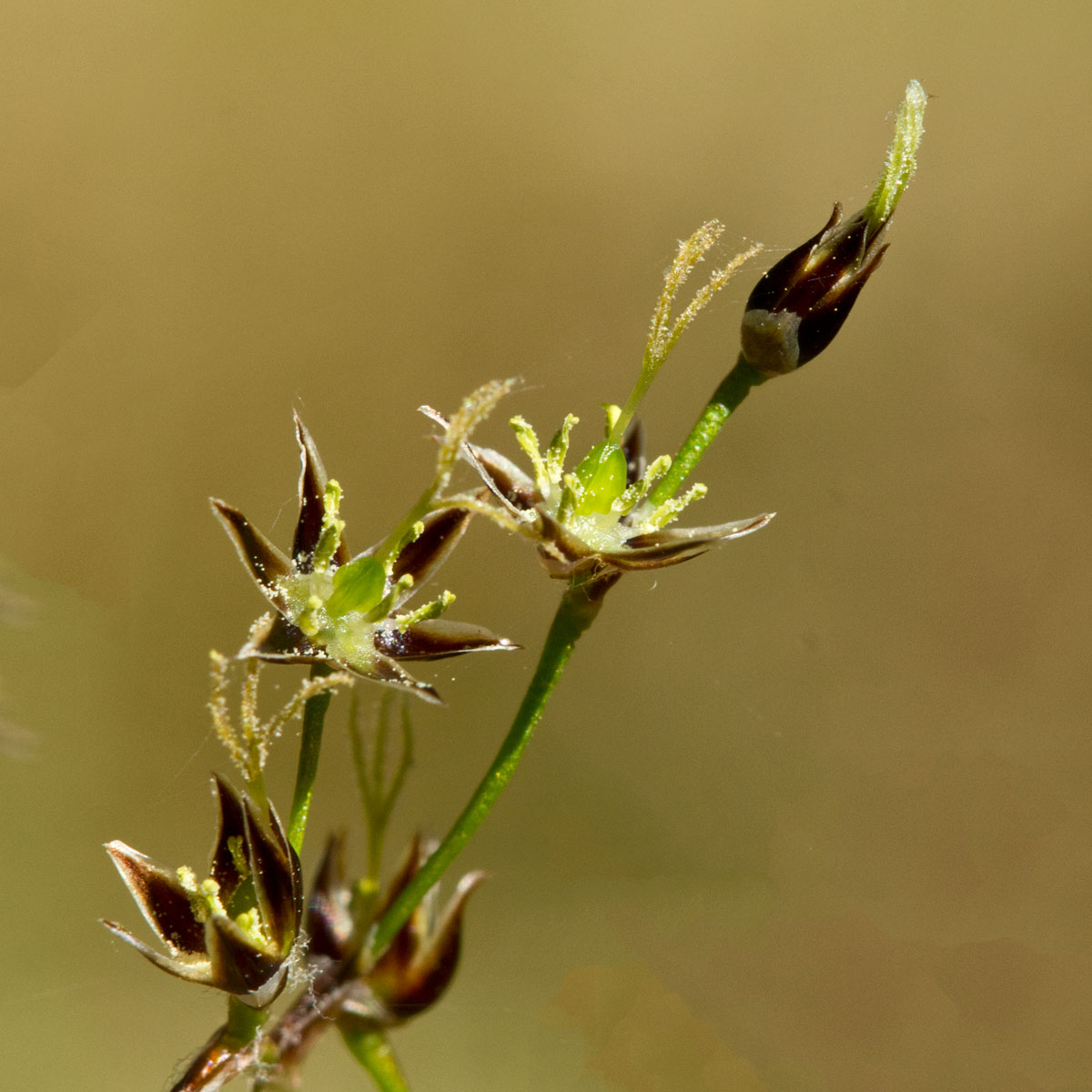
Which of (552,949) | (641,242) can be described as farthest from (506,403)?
(552,949)

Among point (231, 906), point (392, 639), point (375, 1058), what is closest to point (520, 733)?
point (392, 639)

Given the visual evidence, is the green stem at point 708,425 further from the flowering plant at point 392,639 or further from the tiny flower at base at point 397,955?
the tiny flower at base at point 397,955

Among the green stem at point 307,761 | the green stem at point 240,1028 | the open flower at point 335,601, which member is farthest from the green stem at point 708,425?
the green stem at point 240,1028

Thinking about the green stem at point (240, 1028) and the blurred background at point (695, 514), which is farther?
the blurred background at point (695, 514)

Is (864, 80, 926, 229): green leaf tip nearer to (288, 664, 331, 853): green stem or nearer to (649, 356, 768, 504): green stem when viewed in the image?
(649, 356, 768, 504): green stem

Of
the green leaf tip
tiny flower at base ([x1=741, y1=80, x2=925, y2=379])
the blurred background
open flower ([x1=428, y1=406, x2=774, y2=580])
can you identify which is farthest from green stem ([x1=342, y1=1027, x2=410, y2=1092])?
the blurred background

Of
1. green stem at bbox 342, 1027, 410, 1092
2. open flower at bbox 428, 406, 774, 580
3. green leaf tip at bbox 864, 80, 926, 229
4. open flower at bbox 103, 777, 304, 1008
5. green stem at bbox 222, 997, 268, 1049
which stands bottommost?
green stem at bbox 342, 1027, 410, 1092
